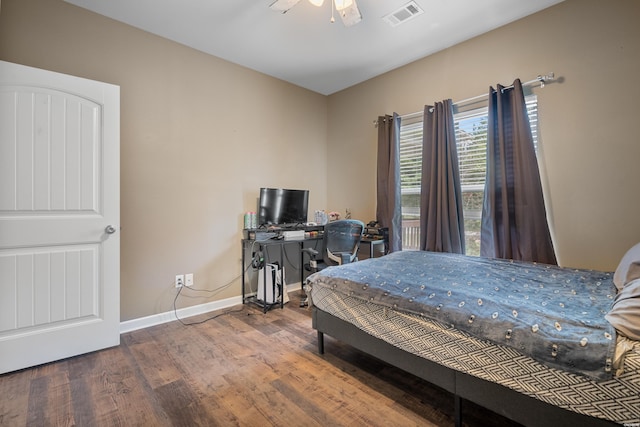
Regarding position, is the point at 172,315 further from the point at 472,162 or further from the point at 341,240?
the point at 472,162

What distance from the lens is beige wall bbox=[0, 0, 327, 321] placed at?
2.38 meters

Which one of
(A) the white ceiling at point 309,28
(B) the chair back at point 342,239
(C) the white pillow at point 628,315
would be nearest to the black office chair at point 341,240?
(B) the chair back at point 342,239

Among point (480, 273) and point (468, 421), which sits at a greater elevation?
point (480, 273)

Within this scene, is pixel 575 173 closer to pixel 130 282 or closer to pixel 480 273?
pixel 480 273

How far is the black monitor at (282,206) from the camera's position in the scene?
138 inches

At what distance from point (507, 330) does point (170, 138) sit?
3126 mm

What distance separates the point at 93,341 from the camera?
2.27 metres

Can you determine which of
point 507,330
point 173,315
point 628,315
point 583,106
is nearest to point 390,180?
point 583,106

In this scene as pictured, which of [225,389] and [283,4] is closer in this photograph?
[225,389]

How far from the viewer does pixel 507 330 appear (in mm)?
1223

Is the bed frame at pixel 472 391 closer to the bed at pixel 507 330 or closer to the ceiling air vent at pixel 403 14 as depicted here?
the bed at pixel 507 330

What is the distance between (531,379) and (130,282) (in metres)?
3.01

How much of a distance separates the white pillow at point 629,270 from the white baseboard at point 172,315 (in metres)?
3.24

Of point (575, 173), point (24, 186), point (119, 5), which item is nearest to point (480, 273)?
point (575, 173)
